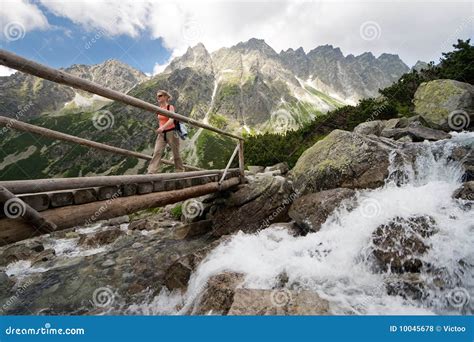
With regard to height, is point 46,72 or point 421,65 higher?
point 421,65

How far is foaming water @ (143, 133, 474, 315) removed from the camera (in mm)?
4879

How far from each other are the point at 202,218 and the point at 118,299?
619 centimetres

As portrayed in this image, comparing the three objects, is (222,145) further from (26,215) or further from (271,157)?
(26,215)

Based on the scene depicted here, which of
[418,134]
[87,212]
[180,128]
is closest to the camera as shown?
[87,212]

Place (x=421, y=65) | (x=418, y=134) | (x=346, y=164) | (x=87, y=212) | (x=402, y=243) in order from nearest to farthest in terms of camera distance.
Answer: (x=87, y=212), (x=402, y=243), (x=346, y=164), (x=418, y=134), (x=421, y=65)

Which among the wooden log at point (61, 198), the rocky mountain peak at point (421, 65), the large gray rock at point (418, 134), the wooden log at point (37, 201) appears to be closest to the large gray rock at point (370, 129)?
the large gray rock at point (418, 134)

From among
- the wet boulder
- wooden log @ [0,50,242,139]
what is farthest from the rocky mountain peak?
wooden log @ [0,50,242,139]

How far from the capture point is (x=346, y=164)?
991cm

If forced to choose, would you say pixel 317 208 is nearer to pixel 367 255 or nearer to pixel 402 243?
pixel 367 255

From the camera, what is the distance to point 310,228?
8.25 m

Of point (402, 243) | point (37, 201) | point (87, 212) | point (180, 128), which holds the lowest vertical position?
point (402, 243)

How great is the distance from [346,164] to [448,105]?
36.6ft

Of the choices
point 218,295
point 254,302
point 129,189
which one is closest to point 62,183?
point 129,189

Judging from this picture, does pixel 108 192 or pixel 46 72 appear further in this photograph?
pixel 108 192
